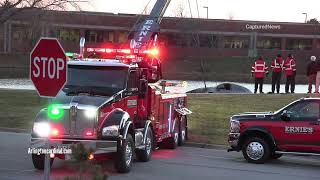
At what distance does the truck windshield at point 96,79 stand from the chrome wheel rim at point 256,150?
3.59 meters

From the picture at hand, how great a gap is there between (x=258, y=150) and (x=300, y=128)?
1.11m

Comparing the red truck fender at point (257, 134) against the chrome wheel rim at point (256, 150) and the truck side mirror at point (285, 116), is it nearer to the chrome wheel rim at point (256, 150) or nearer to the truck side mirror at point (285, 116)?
the chrome wheel rim at point (256, 150)

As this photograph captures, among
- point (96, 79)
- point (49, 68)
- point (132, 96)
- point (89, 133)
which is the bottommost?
point (89, 133)

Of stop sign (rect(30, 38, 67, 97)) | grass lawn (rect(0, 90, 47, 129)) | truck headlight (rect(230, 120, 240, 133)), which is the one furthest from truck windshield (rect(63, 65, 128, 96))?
grass lawn (rect(0, 90, 47, 129))

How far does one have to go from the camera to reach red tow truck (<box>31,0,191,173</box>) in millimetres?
11398

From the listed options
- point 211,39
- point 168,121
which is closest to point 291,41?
point 211,39

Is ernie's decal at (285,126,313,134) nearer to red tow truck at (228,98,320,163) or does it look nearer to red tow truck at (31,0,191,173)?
red tow truck at (228,98,320,163)

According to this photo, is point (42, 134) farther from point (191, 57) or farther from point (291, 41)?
point (291, 41)

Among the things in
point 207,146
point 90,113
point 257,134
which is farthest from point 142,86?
point 207,146

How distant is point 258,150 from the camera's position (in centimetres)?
1418

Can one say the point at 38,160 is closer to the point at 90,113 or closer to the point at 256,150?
the point at 90,113

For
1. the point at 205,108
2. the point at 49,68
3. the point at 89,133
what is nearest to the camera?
the point at 49,68

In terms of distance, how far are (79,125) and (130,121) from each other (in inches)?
47.9

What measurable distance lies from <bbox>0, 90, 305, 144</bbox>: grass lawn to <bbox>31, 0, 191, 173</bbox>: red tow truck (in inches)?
159
